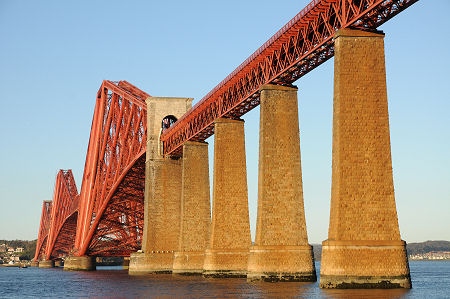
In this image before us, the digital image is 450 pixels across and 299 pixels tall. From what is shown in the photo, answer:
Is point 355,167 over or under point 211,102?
under

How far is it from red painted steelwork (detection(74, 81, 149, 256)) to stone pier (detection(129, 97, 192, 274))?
8941 mm

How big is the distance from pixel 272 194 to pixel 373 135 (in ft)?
43.9

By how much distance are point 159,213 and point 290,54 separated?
123 ft

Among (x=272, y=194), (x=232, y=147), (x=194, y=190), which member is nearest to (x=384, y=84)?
(x=272, y=194)

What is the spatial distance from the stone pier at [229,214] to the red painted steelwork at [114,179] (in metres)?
32.7

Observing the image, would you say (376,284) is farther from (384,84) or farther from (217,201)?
(217,201)

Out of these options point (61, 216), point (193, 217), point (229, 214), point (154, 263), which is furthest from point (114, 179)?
point (61, 216)

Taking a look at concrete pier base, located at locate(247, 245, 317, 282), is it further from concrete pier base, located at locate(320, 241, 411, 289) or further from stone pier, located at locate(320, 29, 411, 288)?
concrete pier base, located at locate(320, 241, 411, 289)

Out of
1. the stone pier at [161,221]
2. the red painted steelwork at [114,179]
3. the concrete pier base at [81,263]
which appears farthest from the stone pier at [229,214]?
the concrete pier base at [81,263]

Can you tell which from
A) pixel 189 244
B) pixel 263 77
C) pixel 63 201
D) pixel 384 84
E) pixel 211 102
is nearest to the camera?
pixel 384 84

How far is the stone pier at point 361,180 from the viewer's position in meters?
40.1

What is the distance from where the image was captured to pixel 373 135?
4159cm

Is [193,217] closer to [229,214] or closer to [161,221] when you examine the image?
[229,214]

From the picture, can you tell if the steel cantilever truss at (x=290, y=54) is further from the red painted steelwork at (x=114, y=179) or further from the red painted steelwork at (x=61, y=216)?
the red painted steelwork at (x=61, y=216)
